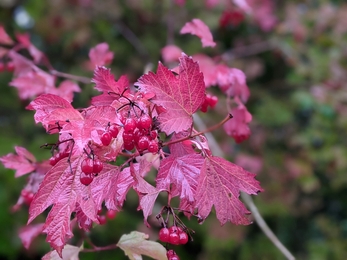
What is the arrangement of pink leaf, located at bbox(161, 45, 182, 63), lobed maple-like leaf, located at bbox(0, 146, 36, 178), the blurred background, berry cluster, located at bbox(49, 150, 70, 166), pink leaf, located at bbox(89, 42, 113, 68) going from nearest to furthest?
berry cluster, located at bbox(49, 150, 70, 166) → lobed maple-like leaf, located at bbox(0, 146, 36, 178) → pink leaf, located at bbox(89, 42, 113, 68) → pink leaf, located at bbox(161, 45, 182, 63) → the blurred background

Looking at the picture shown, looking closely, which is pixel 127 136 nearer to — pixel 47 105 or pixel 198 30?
pixel 47 105

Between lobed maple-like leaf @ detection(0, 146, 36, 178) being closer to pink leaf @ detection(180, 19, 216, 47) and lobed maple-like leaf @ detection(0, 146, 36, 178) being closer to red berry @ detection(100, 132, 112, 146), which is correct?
red berry @ detection(100, 132, 112, 146)

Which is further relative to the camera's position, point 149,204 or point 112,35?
point 112,35

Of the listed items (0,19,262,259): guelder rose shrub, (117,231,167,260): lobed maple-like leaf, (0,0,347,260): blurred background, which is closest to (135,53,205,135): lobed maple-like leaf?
(0,19,262,259): guelder rose shrub

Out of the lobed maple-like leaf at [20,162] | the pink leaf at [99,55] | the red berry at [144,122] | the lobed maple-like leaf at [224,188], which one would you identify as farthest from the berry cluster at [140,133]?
the pink leaf at [99,55]

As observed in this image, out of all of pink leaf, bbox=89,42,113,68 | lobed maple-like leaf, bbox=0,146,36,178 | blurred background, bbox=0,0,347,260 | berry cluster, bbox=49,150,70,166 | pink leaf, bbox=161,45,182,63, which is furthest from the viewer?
blurred background, bbox=0,0,347,260

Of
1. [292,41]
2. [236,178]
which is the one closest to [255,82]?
[292,41]

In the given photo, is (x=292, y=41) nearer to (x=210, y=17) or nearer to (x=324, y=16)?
(x=324, y=16)
